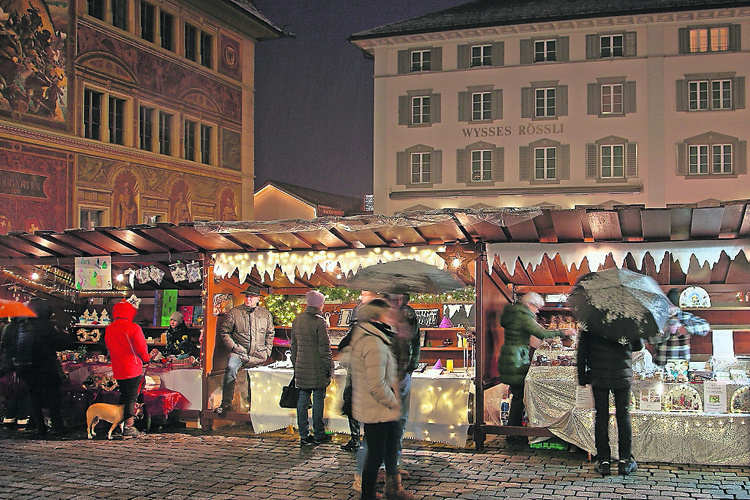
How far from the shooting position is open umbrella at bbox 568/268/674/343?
7.58 m

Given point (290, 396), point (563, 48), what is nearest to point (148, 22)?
point (563, 48)

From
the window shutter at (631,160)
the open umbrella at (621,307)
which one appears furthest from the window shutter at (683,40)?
the open umbrella at (621,307)

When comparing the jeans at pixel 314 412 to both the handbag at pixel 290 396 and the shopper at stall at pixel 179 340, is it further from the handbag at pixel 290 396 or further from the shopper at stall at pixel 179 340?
the shopper at stall at pixel 179 340

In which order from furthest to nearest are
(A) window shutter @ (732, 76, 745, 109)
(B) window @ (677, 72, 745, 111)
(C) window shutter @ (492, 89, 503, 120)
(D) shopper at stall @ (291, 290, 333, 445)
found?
(C) window shutter @ (492, 89, 503, 120) < (B) window @ (677, 72, 745, 111) < (A) window shutter @ (732, 76, 745, 109) < (D) shopper at stall @ (291, 290, 333, 445)

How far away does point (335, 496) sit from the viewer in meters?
7.23

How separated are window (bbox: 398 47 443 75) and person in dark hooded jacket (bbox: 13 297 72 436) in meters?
25.0

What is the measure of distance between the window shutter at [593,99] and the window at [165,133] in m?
16.0

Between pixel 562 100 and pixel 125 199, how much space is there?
683 inches

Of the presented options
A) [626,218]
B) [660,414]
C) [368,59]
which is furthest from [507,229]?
[368,59]

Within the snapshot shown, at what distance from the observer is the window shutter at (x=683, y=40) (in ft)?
98.3

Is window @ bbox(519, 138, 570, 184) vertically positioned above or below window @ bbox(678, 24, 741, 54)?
below

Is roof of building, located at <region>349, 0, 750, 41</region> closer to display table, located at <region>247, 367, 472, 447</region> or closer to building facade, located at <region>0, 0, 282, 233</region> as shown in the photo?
building facade, located at <region>0, 0, 282, 233</region>

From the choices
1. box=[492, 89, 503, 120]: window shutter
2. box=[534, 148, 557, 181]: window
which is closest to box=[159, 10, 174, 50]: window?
box=[492, 89, 503, 120]: window shutter

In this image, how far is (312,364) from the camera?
9.55 metres
